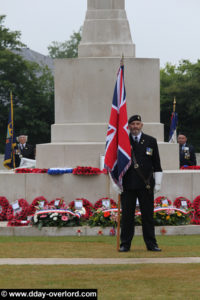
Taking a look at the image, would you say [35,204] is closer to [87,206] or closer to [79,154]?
[87,206]

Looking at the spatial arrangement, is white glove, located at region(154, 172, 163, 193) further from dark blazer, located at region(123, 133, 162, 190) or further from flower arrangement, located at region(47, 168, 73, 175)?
flower arrangement, located at region(47, 168, 73, 175)

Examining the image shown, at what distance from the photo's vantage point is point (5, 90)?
4603 centimetres

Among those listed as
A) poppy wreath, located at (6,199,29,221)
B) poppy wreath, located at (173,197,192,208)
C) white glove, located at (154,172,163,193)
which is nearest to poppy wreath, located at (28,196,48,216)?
poppy wreath, located at (6,199,29,221)

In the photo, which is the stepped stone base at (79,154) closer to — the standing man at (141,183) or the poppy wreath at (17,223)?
the poppy wreath at (17,223)

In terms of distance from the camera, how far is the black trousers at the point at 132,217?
11414 millimetres

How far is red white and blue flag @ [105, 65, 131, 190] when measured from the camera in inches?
454

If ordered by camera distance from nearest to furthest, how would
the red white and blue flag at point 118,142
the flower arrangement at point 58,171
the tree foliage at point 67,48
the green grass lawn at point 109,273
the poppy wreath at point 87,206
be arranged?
the green grass lawn at point 109,273, the red white and blue flag at point 118,142, the poppy wreath at point 87,206, the flower arrangement at point 58,171, the tree foliage at point 67,48

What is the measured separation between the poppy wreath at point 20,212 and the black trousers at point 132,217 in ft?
12.3

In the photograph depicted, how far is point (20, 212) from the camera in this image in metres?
15.2

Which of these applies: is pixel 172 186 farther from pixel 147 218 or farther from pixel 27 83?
pixel 27 83

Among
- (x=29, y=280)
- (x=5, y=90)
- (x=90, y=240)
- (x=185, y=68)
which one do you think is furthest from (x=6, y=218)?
(x=185, y=68)

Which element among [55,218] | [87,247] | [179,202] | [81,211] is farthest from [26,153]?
[87,247]

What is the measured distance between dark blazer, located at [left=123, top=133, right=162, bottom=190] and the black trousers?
0.38 feet

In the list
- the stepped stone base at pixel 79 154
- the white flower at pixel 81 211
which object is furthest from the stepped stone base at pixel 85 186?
the stepped stone base at pixel 79 154
